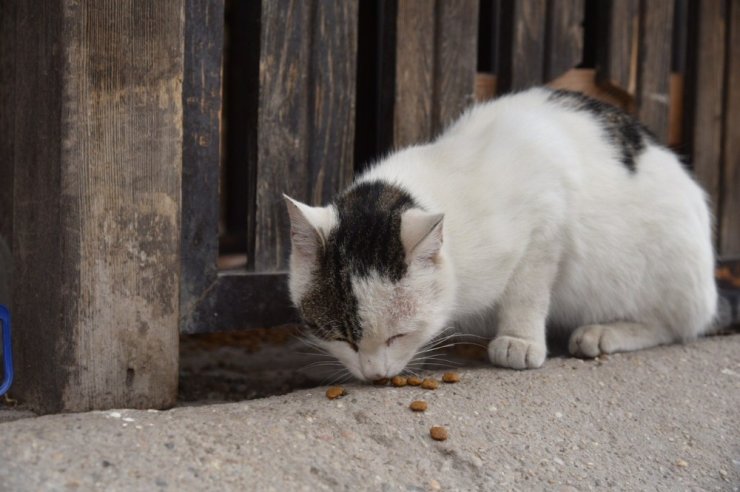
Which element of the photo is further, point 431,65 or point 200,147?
point 431,65

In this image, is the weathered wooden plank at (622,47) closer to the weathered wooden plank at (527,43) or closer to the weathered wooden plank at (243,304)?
the weathered wooden plank at (527,43)

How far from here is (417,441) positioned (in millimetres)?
2623

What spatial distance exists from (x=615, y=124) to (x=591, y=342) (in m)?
1.02

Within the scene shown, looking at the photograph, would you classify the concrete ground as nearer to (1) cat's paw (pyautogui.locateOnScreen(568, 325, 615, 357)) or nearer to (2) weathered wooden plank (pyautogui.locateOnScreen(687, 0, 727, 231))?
(1) cat's paw (pyautogui.locateOnScreen(568, 325, 615, 357))

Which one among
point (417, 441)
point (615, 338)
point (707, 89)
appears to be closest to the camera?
point (417, 441)

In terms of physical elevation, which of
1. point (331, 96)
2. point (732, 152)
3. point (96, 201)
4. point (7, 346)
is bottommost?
point (7, 346)

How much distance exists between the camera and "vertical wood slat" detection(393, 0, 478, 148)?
3.83 metres

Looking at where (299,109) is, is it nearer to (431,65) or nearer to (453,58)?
(431,65)

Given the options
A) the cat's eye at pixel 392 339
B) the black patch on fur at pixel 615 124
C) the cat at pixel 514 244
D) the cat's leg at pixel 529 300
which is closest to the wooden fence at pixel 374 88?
the cat at pixel 514 244

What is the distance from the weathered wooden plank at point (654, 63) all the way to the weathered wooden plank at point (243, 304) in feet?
7.59

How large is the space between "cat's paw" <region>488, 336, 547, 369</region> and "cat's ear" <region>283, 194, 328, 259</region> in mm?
901

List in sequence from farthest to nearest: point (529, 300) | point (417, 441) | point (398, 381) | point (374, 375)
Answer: point (529, 300) < point (398, 381) < point (374, 375) < point (417, 441)

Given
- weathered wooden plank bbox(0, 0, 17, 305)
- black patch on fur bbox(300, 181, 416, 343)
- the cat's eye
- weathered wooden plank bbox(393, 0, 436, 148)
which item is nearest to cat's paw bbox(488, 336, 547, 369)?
the cat's eye

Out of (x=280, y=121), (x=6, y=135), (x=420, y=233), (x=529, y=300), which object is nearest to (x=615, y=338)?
(x=529, y=300)
